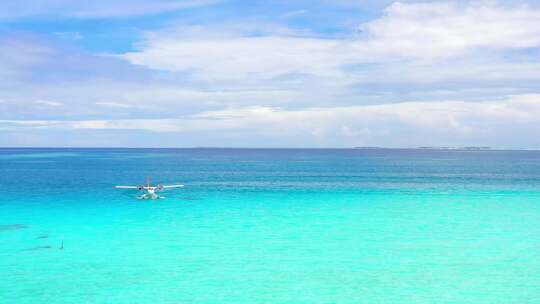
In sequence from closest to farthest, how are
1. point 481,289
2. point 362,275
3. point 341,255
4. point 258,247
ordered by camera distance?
point 481,289, point 362,275, point 341,255, point 258,247

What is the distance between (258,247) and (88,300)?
44.7 ft

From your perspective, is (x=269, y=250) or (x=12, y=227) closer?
(x=269, y=250)

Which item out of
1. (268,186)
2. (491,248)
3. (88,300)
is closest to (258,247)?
(88,300)

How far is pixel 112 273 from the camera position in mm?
29828

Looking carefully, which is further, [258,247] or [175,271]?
[258,247]

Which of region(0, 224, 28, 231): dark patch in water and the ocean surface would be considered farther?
region(0, 224, 28, 231): dark patch in water

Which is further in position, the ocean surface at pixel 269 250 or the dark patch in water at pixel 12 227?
the dark patch in water at pixel 12 227

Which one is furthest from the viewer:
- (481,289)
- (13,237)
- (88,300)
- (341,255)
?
(13,237)

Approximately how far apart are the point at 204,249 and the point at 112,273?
749 centimetres

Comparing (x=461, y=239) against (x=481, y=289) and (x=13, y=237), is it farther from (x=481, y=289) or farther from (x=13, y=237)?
(x=13, y=237)

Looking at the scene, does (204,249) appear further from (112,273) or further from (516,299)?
(516,299)

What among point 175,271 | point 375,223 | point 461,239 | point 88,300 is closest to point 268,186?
point 375,223

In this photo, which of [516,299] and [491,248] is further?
[491,248]

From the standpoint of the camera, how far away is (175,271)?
30.3 metres
